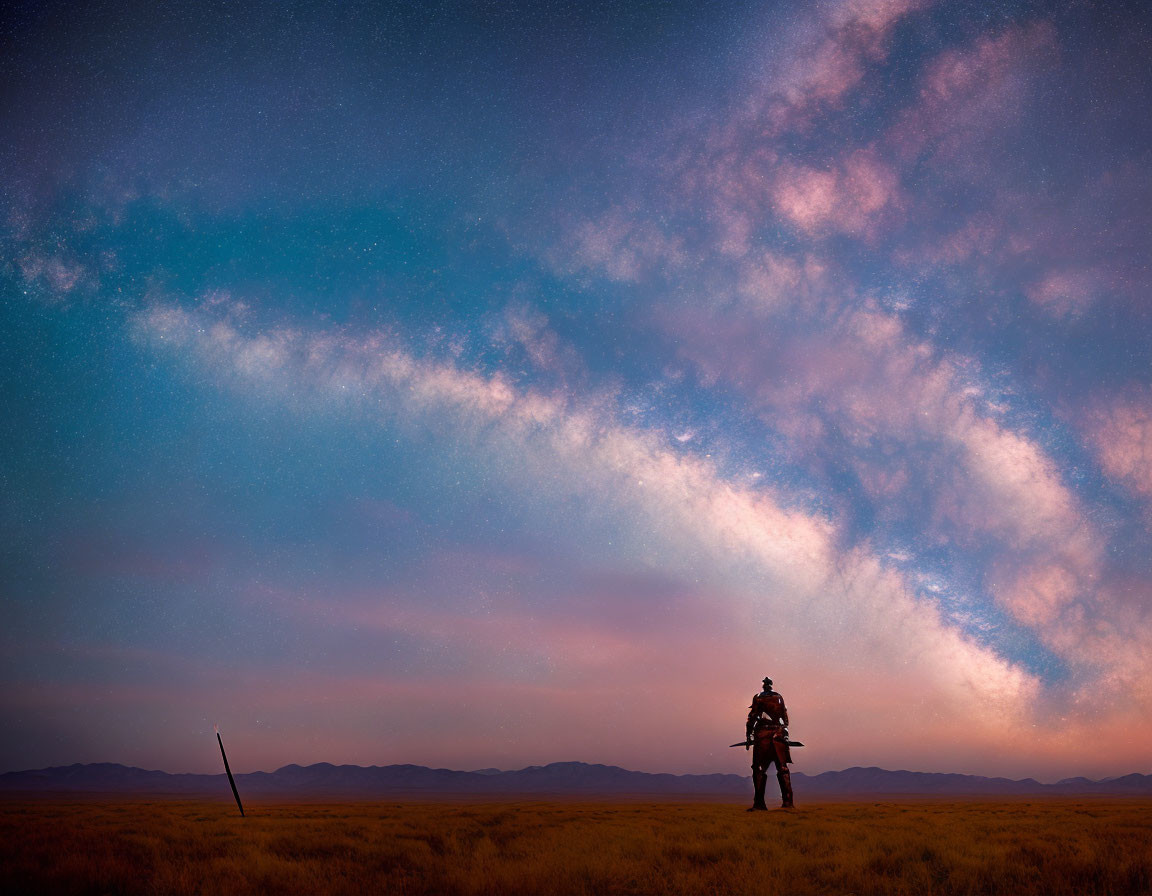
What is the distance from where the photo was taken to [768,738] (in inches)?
851

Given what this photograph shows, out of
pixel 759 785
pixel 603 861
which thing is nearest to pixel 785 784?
pixel 759 785

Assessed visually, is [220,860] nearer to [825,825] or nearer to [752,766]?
[825,825]

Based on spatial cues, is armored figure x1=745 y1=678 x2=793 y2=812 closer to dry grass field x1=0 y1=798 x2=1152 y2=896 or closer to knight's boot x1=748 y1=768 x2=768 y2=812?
knight's boot x1=748 y1=768 x2=768 y2=812

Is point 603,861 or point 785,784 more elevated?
point 603,861

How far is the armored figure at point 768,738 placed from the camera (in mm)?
21469

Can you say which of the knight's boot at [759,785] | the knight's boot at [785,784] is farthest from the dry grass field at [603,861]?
the knight's boot at [759,785]

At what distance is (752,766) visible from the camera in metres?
21.9

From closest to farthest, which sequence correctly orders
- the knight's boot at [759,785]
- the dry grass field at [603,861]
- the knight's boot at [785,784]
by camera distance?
the dry grass field at [603,861] < the knight's boot at [785,784] < the knight's boot at [759,785]

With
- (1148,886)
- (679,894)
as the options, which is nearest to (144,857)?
(679,894)

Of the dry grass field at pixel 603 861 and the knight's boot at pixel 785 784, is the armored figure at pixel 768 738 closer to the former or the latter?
the knight's boot at pixel 785 784

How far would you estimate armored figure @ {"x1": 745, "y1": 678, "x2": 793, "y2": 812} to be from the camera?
21.5 m

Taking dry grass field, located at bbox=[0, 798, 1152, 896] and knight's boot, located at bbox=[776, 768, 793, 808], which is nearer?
dry grass field, located at bbox=[0, 798, 1152, 896]

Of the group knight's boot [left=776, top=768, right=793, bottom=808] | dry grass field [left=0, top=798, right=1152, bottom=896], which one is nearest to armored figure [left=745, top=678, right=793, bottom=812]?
knight's boot [left=776, top=768, right=793, bottom=808]

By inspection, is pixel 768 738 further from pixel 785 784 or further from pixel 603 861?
pixel 603 861
